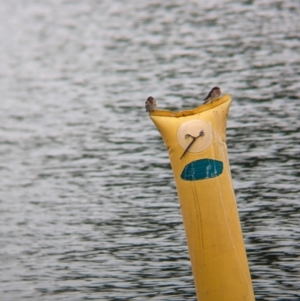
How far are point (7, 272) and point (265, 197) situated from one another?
3362mm

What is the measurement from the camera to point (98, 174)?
43.1 ft

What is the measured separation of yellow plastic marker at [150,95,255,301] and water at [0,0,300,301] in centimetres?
161

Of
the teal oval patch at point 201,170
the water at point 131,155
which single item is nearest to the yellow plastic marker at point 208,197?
the teal oval patch at point 201,170

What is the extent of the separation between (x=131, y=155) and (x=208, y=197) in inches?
301

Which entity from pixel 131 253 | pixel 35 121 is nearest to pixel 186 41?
pixel 35 121

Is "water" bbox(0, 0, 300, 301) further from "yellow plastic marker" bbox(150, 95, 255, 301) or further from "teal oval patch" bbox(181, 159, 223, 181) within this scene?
"teal oval patch" bbox(181, 159, 223, 181)

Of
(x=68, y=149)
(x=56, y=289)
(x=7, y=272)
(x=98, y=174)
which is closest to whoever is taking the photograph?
(x=56, y=289)

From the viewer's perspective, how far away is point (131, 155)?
14.1 m

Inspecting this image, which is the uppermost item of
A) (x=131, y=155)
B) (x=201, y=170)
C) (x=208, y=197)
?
(x=131, y=155)

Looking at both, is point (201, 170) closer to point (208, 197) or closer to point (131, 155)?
point (208, 197)

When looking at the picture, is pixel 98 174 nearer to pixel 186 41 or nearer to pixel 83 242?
pixel 83 242

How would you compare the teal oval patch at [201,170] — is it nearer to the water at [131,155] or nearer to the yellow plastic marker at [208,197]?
the yellow plastic marker at [208,197]

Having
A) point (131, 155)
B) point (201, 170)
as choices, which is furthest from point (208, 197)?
point (131, 155)

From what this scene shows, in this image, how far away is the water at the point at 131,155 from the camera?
9.04 m
